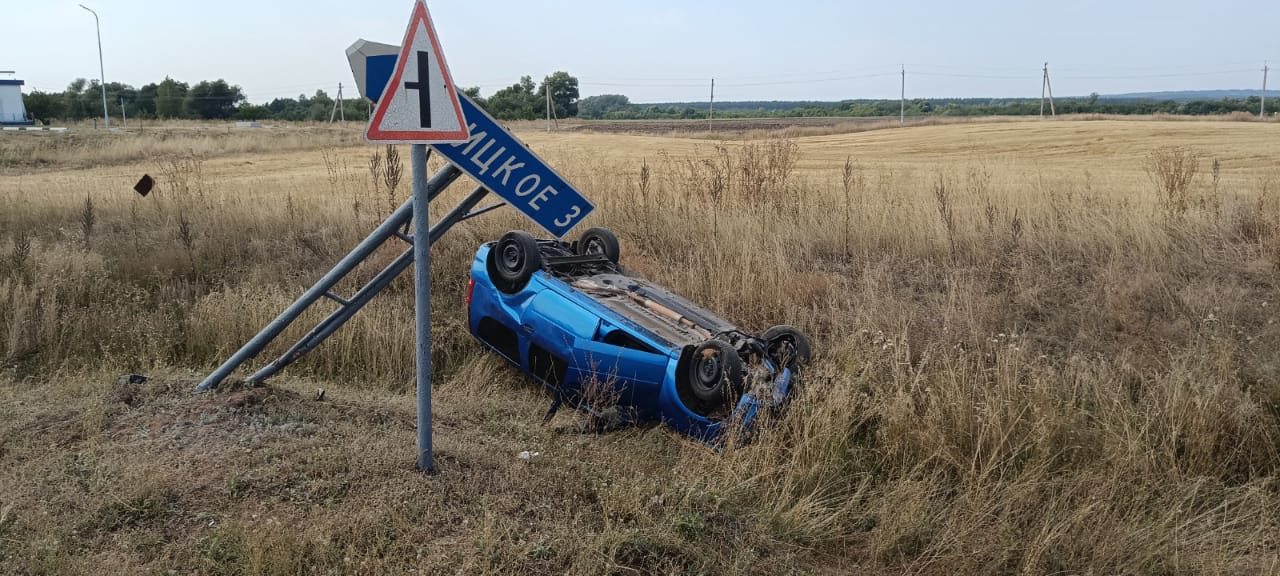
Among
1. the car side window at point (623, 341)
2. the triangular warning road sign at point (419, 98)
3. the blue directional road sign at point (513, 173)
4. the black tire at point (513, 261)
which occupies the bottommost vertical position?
the car side window at point (623, 341)

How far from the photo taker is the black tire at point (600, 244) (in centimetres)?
674

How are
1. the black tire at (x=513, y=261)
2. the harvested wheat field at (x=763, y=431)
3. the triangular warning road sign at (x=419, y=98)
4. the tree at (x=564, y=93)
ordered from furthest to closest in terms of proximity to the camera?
the tree at (x=564, y=93), the black tire at (x=513, y=261), the harvested wheat field at (x=763, y=431), the triangular warning road sign at (x=419, y=98)

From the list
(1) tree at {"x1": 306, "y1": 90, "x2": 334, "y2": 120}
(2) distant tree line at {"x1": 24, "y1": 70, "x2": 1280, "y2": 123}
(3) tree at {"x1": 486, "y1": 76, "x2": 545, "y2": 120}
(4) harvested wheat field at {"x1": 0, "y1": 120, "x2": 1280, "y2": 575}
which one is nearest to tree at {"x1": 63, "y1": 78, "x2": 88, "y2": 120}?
(2) distant tree line at {"x1": 24, "y1": 70, "x2": 1280, "y2": 123}

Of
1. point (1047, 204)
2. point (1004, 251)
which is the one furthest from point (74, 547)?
point (1047, 204)

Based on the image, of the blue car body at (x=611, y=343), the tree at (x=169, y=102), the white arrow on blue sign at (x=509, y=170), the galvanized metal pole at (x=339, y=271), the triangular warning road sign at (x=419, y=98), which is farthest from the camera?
the tree at (x=169, y=102)

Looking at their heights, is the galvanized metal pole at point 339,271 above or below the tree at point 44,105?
below

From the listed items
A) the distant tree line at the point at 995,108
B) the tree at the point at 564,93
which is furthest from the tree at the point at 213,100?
the distant tree line at the point at 995,108

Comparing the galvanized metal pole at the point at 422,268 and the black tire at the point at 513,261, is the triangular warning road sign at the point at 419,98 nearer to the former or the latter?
the galvanized metal pole at the point at 422,268

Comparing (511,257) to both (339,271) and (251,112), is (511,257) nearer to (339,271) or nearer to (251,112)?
(339,271)

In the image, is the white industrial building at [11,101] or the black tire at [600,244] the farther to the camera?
the white industrial building at [11,101]

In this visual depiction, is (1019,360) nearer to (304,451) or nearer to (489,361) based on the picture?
(489,361)

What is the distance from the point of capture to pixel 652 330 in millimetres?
5125

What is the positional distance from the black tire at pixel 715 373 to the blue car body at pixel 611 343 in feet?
0.19

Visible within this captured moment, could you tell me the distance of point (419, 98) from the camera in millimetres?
3436
